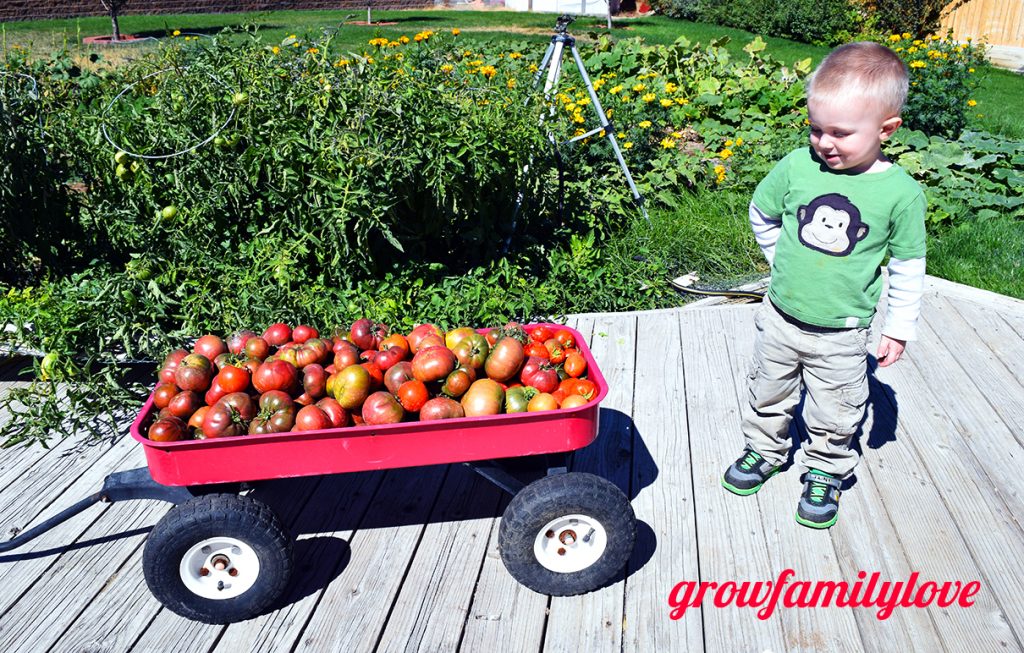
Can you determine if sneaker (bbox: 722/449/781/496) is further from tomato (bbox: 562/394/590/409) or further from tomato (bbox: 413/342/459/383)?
tomato (bbox: 413/342/459/383)

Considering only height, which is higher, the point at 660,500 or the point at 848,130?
the point at 848,130

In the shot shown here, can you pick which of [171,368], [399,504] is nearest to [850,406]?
[399,504]

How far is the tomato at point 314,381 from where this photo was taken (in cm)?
270

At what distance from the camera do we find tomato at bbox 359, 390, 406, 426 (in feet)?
8.46

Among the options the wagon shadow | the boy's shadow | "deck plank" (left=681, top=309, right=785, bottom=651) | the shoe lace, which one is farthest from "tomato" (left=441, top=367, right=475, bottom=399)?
the boy's shadow

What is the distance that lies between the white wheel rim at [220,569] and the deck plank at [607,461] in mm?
969

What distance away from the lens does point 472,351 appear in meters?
2.80

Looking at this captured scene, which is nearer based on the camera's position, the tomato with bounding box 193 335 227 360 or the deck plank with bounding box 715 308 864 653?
the deck plank with bounding box 715 308 864 653

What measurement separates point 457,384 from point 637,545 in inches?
36.9

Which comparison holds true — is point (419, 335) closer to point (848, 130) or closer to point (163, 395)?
point (163, 395)

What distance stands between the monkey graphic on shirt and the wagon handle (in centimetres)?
224

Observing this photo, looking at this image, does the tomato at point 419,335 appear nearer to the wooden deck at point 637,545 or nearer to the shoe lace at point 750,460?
the wooden deck at point 637,545

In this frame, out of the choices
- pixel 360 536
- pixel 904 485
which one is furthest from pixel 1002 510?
pixel 360 536

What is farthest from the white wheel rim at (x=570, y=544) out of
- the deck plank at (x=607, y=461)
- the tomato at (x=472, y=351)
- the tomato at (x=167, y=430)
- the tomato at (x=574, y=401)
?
the tomato at (x=167, y=430)
